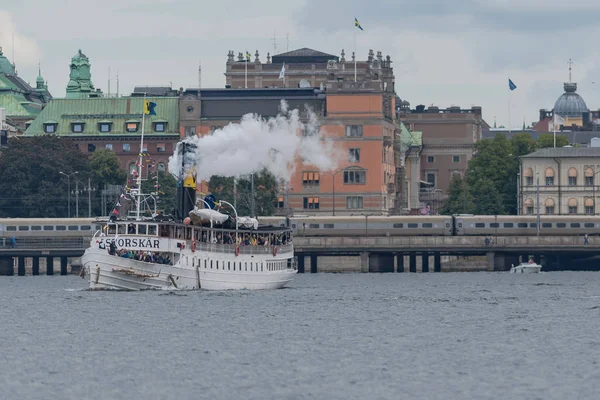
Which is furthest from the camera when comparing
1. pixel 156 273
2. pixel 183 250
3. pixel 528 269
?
pixel 528 269

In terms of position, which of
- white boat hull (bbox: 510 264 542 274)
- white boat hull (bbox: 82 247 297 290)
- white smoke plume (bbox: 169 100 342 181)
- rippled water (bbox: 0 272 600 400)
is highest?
white smoke plume (bbox: 169 100 342 181)

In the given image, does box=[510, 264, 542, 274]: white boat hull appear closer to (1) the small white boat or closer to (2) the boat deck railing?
(1) the small white boat

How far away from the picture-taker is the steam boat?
136 metres

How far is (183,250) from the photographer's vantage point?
452 ft

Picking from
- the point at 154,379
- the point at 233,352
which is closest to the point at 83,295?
the point at 233,352

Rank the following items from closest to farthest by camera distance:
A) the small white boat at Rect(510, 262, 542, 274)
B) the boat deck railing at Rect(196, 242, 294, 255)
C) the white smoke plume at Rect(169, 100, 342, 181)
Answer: the boat deck railing at Rect(196, 242, 294, 255), the white smoke plume at Rect(169, 100, 342, 181), the small white boat at Rect(510, 262, 542, 274)

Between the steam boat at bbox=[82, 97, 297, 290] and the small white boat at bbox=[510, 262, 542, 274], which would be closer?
the steam boat at bbox=[82, 97, 297, 290]

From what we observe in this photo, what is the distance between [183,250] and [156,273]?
2.64 metres

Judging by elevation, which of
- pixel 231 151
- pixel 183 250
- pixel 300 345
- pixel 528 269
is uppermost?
pixel 231 151

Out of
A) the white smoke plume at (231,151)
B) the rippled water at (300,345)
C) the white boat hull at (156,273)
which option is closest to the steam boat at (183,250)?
the white boat hull at (156,273)

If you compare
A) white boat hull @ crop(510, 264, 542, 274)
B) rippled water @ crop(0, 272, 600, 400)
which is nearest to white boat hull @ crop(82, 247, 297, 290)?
rippled water @ crop(0, 272, 600, 400)

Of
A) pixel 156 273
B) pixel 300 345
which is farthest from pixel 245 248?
pixel 300 345

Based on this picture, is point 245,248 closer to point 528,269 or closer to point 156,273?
point 156,273

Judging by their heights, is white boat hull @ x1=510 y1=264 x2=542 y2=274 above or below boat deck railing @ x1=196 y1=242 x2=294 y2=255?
below
